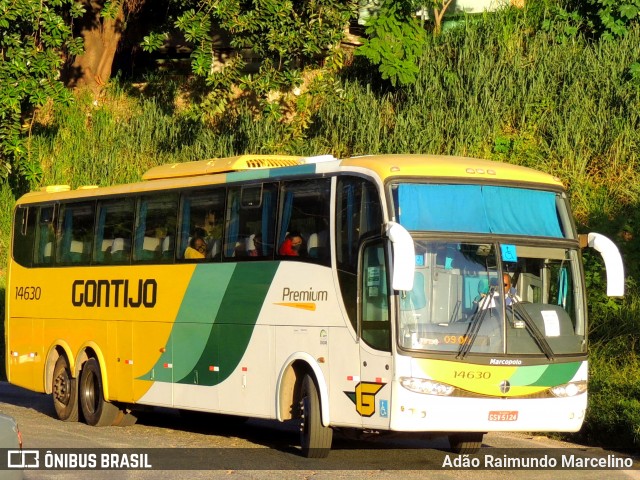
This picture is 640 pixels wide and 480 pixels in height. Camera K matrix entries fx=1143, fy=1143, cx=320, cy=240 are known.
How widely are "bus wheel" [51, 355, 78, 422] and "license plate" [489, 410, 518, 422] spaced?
8.13m

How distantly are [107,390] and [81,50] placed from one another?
11.8 metres

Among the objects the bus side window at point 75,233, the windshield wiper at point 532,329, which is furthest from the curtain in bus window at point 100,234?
the windshield wiper at point 532,329

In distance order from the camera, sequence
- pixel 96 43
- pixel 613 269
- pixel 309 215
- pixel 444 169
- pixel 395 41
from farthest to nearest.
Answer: pixel 96 43
pixel 395 41
pixel 309 215
pixel 444 169
pixel 613 269

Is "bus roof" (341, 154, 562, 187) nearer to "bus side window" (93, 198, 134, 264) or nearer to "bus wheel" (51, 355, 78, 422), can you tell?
"bus side window" (93, 198, 134, 264)

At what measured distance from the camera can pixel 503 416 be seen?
38.5ft

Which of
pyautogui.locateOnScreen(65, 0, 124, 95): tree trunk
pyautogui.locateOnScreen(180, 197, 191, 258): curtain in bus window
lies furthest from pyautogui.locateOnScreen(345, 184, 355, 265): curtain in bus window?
pyautogui.locateOnScreen(65, 0, 124, 95): tree trunk

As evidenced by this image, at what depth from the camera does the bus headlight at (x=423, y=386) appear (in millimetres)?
11531

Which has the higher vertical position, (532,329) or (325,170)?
(325,170)

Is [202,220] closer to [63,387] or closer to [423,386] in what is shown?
[63,387]

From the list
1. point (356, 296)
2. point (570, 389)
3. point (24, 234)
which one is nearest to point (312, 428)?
point (356, 296)

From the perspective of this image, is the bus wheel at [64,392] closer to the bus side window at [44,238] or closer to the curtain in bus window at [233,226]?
the bus side window at [44,238]

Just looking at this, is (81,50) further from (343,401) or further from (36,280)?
(343,401)

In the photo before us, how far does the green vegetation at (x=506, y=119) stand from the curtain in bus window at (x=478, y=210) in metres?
4.47

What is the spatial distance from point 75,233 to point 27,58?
8.06 m
